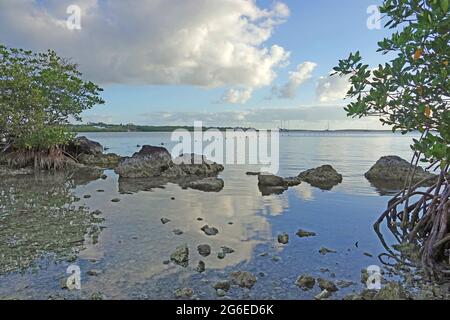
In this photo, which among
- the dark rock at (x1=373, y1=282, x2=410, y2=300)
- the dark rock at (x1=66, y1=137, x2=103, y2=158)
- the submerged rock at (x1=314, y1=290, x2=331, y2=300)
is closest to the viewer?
the dark rock at (x1=373, y1=282, x2=410, y2=300)

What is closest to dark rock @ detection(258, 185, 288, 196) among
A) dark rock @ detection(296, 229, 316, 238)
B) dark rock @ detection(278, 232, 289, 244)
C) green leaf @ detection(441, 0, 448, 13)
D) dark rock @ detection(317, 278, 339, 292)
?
dark rock @ detection(296, 229, 316, 238)

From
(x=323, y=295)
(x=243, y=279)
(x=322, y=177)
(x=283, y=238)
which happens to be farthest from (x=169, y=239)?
(x=322, y=177)

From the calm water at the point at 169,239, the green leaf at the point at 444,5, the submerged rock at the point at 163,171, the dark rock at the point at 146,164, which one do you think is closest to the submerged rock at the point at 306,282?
the calm water at the point at 169,239

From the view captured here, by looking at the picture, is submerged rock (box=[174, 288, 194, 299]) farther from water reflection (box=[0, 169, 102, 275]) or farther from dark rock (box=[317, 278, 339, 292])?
water reflection (box=[0, 169, 102, 275])

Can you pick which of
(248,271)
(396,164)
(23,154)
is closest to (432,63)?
(248,271)

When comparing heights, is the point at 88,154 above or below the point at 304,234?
above

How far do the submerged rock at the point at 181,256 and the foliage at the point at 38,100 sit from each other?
69.2 ft

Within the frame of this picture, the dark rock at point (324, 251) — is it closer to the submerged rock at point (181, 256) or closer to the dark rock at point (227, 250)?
the dark rock at point (227, 250)

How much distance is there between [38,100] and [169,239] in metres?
20.4

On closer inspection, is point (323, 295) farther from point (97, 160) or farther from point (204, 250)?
point (97, 160)

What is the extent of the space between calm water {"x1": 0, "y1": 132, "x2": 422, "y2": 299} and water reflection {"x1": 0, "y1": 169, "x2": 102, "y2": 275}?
0.10 ft

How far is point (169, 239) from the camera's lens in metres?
10.2

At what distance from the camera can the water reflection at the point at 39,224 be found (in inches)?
347

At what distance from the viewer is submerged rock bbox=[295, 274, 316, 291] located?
710 centimetres
